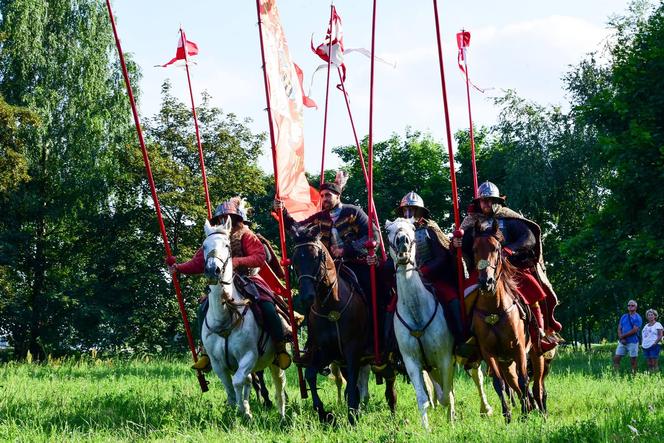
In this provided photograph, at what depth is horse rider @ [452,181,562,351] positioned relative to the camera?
32.7ft

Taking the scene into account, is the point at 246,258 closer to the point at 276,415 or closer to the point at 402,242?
the point at 276,415

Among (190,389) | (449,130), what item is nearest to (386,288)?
(449,130)

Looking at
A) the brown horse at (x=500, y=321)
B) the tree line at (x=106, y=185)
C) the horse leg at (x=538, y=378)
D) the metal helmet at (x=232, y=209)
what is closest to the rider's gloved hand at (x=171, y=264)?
the metal helmet at (x=232, y=209)

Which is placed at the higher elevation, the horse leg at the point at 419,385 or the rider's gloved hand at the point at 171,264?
the rider's gloved hand at the point at 171,264

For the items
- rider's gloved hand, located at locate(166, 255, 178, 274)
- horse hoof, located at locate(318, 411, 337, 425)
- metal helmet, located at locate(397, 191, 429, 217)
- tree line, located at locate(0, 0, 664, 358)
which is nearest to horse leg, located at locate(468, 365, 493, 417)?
horse hoof, located at locate(318, 411, 337, 425)

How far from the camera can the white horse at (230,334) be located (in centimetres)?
998

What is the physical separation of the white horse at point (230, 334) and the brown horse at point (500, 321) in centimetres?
276

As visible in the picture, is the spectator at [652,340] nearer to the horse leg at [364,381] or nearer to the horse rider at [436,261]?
the horse leg at [364,381]

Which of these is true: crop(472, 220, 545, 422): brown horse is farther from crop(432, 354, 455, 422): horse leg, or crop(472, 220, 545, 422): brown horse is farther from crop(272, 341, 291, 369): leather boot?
crop(272, 341, 291, 369): leather boot

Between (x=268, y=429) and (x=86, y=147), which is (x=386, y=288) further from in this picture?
(x=86, y=147)

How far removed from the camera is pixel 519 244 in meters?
9.97

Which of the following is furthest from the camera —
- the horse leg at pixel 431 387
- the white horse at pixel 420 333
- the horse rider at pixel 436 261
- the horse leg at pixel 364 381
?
the horse leg at pixel 364 381

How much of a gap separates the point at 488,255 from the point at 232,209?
3808mm

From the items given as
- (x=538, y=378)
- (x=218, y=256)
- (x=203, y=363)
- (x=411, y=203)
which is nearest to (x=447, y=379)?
(x=538, y=378)
